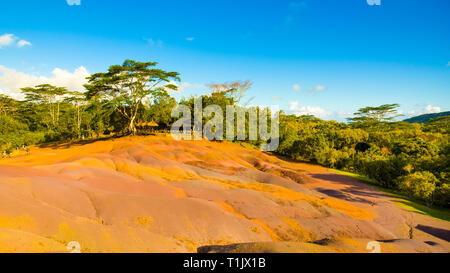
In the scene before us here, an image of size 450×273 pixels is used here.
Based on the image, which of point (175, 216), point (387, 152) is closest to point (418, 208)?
point (175, 216)

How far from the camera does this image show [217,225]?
966 centimetres

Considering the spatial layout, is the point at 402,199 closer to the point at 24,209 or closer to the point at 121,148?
the point at 24,209

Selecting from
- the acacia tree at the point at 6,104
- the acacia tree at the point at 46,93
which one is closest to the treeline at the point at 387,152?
the acacia tree at the point at 46,93

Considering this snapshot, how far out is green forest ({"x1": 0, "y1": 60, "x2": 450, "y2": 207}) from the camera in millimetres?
21425

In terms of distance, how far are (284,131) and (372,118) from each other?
3047 cm

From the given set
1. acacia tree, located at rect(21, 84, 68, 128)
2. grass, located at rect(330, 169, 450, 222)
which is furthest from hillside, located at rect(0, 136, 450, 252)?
acacia tree, located at rect(21, 84, 68, 128)

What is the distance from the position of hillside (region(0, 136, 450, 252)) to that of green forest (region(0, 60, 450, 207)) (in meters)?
5.19

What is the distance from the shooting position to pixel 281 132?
44969 mm

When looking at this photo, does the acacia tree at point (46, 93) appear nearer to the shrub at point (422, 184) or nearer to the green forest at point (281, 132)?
the green forest at point (281, 132)

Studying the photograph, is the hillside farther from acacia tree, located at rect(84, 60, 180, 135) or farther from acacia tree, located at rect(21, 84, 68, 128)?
acacia tree, located at rect(21, 84, 68, 128)

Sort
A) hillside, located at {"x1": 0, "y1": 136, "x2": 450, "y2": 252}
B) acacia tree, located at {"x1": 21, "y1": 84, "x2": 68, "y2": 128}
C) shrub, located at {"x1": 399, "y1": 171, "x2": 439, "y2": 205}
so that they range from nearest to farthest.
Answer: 1. hillside, located at {"x1": 0, "y1": 136, "x2": 450, "y2": 252}
2. shrub, located at {"x1": 399, "y1": 171, "x2": 439, "y2": 205}
3. acacia tree, located at {"x1": 21, "y1": 84, "x2": 68, "y2": 128}

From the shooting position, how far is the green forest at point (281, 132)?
21425 mm

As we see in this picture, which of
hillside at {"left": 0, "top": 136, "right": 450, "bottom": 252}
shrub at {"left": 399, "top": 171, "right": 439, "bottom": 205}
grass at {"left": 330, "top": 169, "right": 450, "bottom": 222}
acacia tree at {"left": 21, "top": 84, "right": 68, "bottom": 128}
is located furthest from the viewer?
acacia tree at {"left": 21, "top": 84, "right": 68, "bottom": 128}
